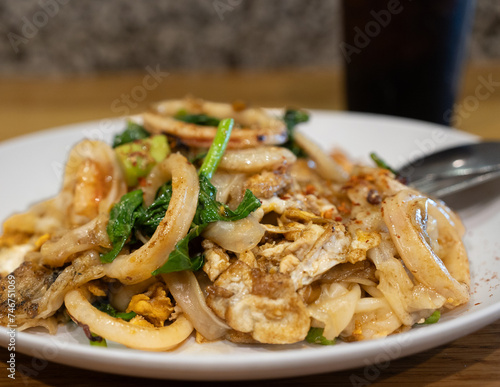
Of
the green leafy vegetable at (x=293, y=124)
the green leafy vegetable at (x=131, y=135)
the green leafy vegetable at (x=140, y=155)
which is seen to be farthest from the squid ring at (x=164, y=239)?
the green leafy vegetable at (x=293, y=124)

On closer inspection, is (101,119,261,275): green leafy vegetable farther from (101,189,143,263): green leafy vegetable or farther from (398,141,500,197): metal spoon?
(398,141,500,197): metal spoon

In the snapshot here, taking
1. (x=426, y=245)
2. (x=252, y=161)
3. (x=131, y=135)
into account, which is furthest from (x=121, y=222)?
(x=426, y=245)

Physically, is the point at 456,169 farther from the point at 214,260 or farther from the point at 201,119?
the point at 214,260

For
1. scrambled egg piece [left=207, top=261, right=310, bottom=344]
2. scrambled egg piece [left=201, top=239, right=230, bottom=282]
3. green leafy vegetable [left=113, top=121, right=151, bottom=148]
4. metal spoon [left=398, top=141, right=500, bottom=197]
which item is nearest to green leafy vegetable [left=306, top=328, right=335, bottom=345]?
scrambled egg piece [left=207, top=261, right=310, bottom=344]

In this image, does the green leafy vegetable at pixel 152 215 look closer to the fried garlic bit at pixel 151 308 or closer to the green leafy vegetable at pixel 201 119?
the fried garlic bit at pixel 151 308

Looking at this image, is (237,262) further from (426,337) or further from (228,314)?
(426,337)
